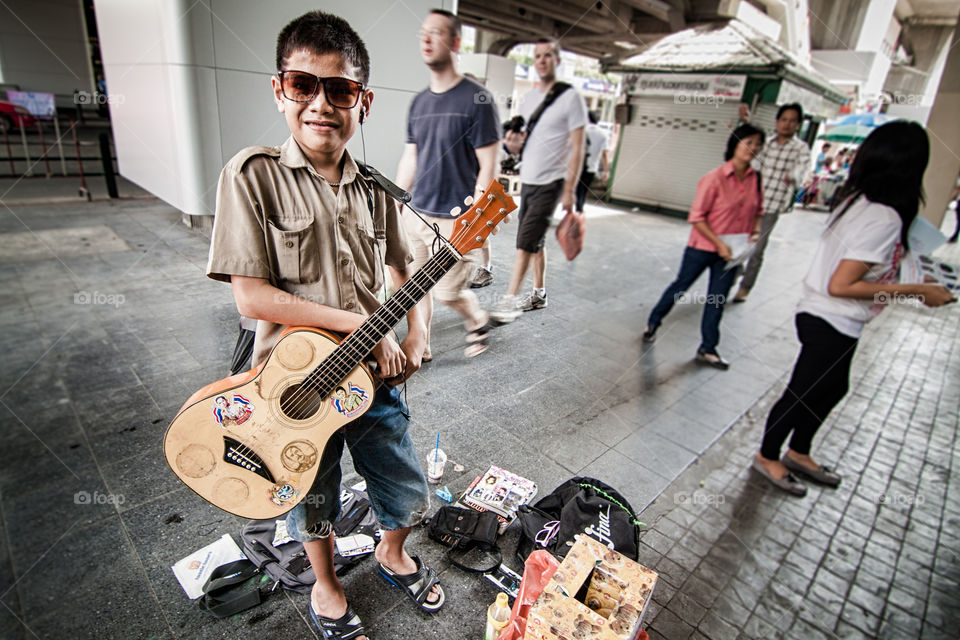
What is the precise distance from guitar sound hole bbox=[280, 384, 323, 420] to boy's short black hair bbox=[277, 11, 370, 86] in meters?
0.98

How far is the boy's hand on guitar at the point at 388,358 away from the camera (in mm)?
1625

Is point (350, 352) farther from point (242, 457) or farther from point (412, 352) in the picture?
point (242, 457)

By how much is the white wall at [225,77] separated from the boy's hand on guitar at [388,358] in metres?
2.69

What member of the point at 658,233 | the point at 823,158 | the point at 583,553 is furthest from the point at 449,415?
the point at 823,158

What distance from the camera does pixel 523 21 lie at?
13.1m

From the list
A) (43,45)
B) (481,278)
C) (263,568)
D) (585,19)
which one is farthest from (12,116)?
(263,568)

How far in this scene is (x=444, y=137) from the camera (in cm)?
351

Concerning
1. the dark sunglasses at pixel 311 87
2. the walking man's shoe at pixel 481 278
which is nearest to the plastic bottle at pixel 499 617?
the dark sunglasses at pixel 311 87

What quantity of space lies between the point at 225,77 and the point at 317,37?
419cm

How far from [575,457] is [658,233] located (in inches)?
348

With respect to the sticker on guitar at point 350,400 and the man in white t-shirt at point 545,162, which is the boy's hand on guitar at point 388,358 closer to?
the sticker on guitar at point 350,400

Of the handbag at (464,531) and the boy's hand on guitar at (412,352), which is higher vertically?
the boy's hand on guitar at (412,352)

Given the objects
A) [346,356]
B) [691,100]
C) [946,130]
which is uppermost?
[691,100]

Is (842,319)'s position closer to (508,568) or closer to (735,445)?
(735,445)
